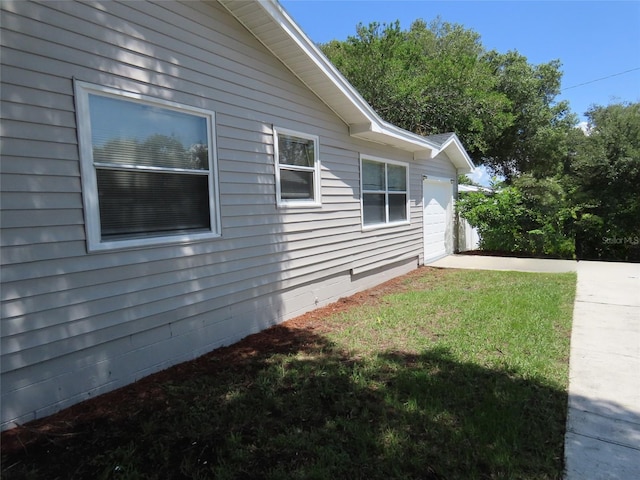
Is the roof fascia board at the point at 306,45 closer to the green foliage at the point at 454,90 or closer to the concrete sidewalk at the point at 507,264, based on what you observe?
the concrete sidewalk at the point at 507,264

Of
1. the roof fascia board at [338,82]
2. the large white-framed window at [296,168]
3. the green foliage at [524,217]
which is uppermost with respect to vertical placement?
the roof fascia board at [338,82]

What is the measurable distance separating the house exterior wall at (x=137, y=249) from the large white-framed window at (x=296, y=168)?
0.14m

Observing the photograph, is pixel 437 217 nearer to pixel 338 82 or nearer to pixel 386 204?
pixel 386 204

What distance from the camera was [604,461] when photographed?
99.0 inches

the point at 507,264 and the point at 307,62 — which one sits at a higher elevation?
the point at 307,62

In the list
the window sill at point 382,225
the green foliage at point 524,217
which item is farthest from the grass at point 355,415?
the green foliage at point 524,217

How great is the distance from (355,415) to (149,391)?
192 cm

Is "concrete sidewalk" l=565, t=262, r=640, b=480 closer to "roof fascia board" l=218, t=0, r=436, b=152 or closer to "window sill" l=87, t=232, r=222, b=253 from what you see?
"window sill" l=87, t=232, r=222, b=253

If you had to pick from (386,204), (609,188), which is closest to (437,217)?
(386,204)

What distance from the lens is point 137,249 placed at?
3699 mm

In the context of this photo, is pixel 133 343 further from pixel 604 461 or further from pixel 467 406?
pixel 604 461

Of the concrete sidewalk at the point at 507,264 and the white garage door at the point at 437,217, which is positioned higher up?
the white garage door at the point at 437,217

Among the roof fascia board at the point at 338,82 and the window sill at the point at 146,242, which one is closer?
the window sill at the point at 146,242

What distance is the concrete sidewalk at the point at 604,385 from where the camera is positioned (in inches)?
99.2
